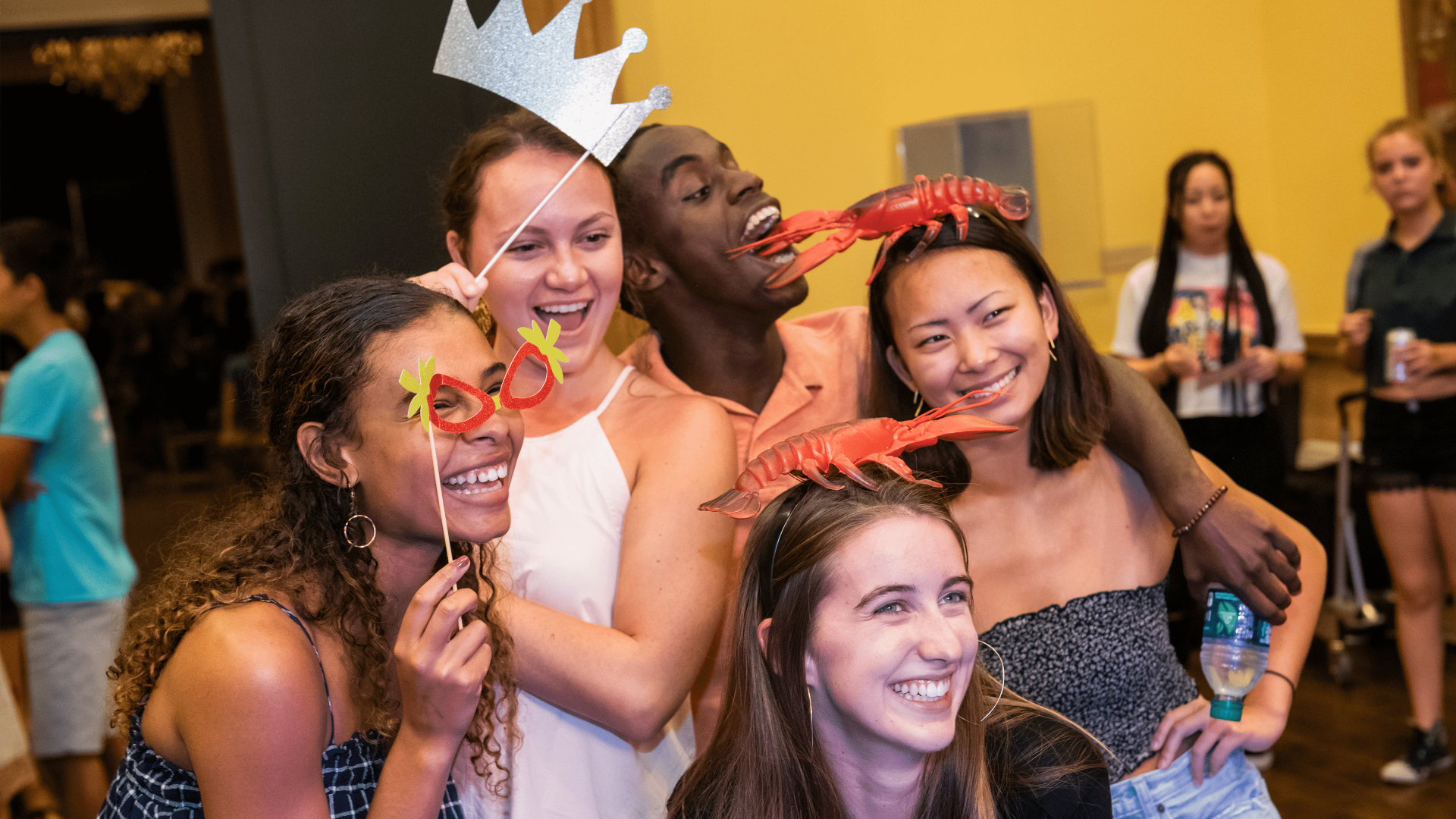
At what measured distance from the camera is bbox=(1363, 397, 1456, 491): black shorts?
3447mm

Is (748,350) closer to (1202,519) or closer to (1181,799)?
(1202,519)

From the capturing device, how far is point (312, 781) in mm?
1267

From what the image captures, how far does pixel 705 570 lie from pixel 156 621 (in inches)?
26.4

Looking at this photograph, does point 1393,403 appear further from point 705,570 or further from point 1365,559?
point 705,570

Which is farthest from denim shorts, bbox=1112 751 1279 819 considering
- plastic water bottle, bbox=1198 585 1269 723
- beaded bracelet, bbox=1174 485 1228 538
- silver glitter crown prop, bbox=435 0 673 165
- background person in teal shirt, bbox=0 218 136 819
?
background person in teal shirt, bbox=0 218 136 819

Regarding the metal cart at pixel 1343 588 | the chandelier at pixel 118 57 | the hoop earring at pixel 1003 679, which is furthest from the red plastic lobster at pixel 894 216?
the chandelier at pixel 118 57

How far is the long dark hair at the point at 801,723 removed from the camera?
1.46m

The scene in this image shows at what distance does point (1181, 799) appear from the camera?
170cm

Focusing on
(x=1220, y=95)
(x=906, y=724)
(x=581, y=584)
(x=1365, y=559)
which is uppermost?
(x=1220, y=95)

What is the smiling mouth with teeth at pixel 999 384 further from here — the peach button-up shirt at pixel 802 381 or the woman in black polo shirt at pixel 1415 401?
the woman in black polo shirt at pixel 1415 401

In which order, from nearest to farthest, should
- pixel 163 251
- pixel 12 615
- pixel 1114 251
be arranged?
pixel 1114 251 < pixel 12 615 < pixel 163 251

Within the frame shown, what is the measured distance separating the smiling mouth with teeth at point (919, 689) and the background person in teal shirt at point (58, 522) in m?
2.76

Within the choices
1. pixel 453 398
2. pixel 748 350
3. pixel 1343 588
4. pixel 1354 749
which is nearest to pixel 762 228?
pixel 748 350

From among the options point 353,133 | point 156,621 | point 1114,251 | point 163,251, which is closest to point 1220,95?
point 1114,251
